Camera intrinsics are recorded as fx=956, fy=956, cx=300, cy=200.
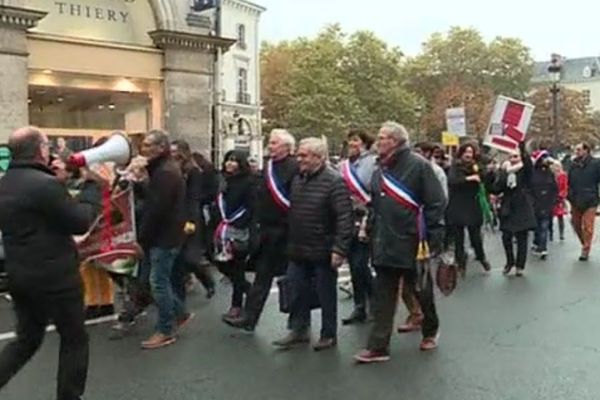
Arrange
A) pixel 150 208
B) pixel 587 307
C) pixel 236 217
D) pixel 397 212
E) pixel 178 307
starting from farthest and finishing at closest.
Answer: pixel 587 307
pixel 236 217
pixel 178 307
pixel 150 208
pixel 397 212

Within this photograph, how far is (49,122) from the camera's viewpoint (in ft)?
66.2

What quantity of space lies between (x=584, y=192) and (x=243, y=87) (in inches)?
1897

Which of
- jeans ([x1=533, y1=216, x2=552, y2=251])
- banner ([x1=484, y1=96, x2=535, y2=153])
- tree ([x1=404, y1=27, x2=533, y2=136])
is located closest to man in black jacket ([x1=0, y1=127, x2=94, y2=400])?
banner ([x1=484, y1=96, x2=535, y2=153])

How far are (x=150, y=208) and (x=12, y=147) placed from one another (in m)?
2.24

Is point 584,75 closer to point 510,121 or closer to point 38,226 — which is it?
point 510,121

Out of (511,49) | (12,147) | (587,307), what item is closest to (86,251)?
(12,147)

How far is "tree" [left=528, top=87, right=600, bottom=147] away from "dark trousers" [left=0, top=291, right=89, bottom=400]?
71.8m

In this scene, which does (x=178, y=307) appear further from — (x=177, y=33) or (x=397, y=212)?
(x=177, y=33)

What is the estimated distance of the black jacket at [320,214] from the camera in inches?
298

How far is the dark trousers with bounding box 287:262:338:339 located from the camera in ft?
25.3

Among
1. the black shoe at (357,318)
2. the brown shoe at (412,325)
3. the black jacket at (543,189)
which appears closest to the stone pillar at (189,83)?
the black jacket at (543,189)

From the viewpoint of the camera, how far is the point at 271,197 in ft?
26.8

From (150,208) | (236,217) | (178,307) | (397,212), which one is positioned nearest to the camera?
(397,212)

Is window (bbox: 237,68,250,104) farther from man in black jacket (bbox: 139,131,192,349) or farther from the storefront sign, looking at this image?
man in black jacket (bbox: 139,131,192,349)
